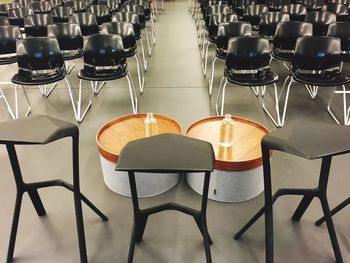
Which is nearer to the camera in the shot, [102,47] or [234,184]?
[234,184]

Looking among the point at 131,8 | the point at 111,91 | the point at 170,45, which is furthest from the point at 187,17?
the point at 111,91

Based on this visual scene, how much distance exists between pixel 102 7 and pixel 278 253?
4933 millimetres

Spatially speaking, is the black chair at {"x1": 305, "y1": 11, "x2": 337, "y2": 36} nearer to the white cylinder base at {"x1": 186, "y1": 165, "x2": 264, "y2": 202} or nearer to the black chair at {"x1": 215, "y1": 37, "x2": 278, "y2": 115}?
the black chair at {"x1": 215, "y1": 37, "x2": 278, "y2": 115}

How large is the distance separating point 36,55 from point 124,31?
119 centimetres

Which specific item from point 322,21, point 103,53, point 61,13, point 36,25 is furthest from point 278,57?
point 61,13

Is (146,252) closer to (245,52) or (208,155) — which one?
(208,155)

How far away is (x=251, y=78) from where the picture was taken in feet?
10.4

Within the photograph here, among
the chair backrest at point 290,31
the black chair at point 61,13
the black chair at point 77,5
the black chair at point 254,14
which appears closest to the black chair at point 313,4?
the black chair at point 254,14

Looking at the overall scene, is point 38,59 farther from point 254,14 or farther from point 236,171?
point 254,14

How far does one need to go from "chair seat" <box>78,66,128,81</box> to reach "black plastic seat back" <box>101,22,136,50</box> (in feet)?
2.29

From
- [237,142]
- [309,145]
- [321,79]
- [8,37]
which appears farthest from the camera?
[8,37]

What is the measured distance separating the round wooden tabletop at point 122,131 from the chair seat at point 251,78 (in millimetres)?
934

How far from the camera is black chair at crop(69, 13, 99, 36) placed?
4.52 metres

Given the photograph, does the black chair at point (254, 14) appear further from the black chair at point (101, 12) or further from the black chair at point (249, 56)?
the black chair at point (101, 12)
